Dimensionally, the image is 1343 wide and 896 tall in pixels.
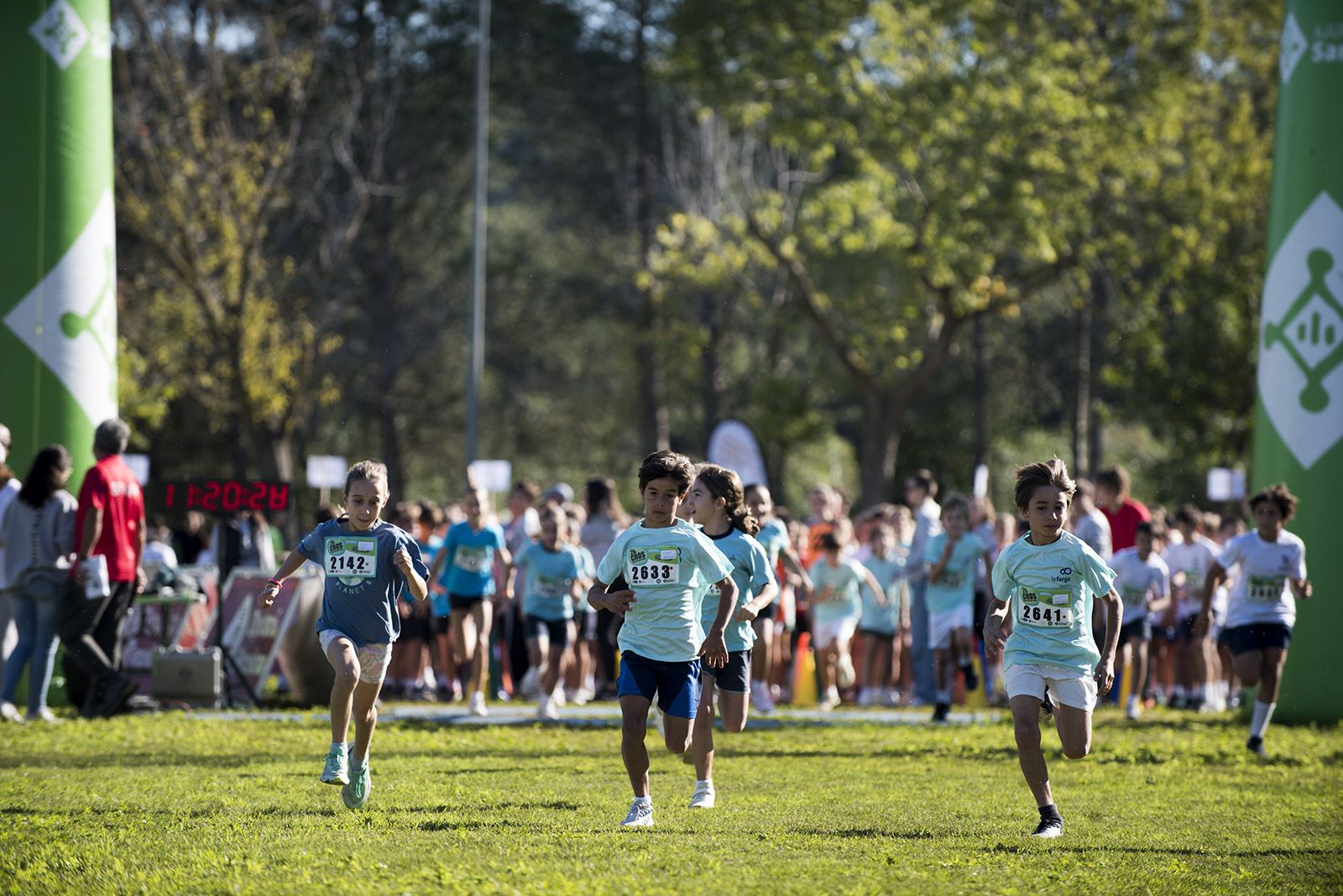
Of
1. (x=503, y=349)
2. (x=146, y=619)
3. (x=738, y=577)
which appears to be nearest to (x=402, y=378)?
(x=503, y=349)

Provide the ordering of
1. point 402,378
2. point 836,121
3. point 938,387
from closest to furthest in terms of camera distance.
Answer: point 836,121 → point 402,378 → point 938,387

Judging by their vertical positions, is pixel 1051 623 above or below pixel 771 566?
below

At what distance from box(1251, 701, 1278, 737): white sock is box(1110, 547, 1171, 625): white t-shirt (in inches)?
113

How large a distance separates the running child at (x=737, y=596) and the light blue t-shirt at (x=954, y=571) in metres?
5.03

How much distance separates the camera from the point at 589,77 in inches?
1672

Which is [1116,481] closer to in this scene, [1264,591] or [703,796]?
[1264,591]

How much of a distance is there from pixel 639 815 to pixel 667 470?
1723mm

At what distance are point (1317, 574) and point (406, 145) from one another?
2989cm

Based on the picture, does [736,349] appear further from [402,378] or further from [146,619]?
[146,619]

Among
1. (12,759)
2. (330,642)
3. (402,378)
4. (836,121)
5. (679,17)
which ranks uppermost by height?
(679,17)

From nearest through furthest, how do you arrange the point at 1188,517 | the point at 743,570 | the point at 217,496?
the point at 743,570 → the point at 217,496 → the point at 1188,517

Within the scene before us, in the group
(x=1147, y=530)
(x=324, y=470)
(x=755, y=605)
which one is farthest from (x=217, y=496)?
(x=324, y=470)

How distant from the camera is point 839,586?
57.2ft

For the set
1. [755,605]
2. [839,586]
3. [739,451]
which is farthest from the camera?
[739,451]
